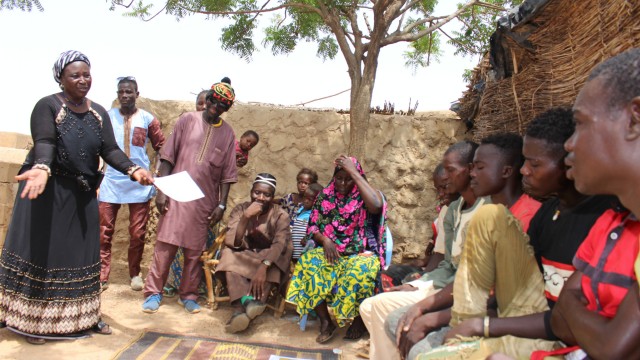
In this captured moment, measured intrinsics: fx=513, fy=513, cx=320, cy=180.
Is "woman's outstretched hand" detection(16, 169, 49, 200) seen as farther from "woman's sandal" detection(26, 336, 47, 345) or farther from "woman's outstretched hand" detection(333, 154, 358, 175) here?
"woman's outstretched hand" detection(333, 154, 358, 175)

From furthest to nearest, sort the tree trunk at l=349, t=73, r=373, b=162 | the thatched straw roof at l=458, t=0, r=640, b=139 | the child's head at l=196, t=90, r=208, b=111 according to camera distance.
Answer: the child's head at l=196, t=90, r=208, b=111 < the tree trunk at l=349, t=73, r=373, b=162 < the thatched straw roof at l=458, t=0, r=640, b=139

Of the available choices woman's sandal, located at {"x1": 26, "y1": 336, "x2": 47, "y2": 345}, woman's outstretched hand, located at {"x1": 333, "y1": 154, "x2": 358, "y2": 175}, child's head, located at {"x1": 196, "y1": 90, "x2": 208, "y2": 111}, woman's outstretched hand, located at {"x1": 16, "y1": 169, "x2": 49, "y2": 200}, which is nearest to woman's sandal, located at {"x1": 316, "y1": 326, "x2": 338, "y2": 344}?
woman's outstretched hand, located at {"x1": 333, "y1": 154, "x2": 358, "y2": 175}

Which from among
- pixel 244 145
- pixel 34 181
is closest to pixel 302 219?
pixel 244 145

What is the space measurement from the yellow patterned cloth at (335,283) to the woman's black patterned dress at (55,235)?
1.69 metres

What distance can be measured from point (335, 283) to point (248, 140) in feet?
6.77

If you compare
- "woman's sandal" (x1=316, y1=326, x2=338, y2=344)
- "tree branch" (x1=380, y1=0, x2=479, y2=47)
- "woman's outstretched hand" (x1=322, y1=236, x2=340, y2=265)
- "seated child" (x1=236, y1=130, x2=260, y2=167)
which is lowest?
"woman's sandal" (x1=316, y1=326, x2=338, y2=344)

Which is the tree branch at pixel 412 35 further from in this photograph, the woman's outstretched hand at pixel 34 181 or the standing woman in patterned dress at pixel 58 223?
the woman's outstretched hand at pixel 34 181

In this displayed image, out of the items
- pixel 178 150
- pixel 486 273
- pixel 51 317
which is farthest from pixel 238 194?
pixel 486 273

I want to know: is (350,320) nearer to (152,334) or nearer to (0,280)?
(152,334)

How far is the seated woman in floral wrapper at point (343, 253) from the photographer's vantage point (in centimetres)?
429

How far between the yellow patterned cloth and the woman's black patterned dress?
169 centimetres

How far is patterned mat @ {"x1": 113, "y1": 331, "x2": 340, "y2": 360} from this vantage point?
3766 mm

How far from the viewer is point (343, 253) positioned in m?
4.55

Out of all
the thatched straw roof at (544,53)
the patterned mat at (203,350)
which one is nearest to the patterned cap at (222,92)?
the patterned mat at (203,350)
